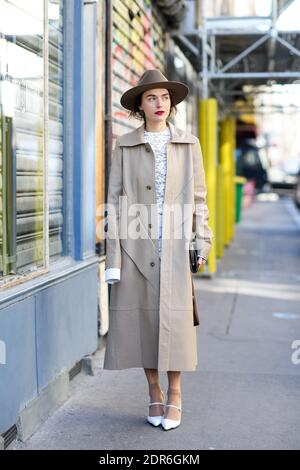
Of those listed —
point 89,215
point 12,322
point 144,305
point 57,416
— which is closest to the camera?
point 12,322

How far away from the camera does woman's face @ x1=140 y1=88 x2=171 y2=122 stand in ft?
14.2

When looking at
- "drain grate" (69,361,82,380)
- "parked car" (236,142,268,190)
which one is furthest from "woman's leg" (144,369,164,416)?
"parked car" (236,142,268,190)

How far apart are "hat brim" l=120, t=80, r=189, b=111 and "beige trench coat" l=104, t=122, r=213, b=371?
0.22 m

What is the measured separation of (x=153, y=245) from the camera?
14.0 feet

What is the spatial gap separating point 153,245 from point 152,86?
90 centimetres

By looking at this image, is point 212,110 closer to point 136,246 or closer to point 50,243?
point 50,243

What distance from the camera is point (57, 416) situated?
4.59 metres

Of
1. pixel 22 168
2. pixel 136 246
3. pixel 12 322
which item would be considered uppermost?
pixel 22 168

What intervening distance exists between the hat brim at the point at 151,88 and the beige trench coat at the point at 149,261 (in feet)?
0.72

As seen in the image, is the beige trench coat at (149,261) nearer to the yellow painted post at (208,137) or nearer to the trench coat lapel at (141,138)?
the trench coat lapel at (141,138)

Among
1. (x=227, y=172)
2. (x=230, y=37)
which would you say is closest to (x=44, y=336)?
(x=230, y=37)

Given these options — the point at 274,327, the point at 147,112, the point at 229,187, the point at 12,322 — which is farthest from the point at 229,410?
the point at 229,187

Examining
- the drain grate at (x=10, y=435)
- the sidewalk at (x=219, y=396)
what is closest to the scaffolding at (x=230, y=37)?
the sidewalk at (x=219, y=396)

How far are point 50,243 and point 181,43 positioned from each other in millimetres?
5986
